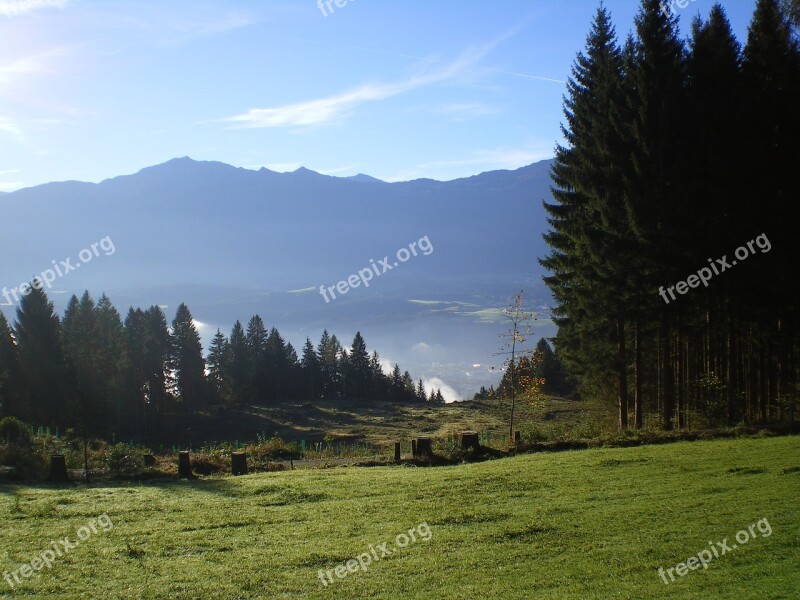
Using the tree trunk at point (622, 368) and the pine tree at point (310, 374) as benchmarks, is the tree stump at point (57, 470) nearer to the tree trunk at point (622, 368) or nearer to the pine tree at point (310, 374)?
the tree trunk at point (622, 368)

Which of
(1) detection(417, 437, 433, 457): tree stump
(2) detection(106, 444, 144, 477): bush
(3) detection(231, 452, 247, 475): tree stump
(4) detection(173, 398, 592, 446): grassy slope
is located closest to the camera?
(2) detection(106, 444, 144, 477): bush

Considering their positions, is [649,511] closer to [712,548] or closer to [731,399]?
[712,548]

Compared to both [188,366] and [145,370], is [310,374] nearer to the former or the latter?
[188,366]

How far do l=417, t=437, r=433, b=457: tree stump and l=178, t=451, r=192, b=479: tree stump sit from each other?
6862mm

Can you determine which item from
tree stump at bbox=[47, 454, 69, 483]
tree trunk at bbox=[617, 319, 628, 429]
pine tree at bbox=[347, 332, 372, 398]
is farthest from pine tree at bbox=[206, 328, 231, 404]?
tree stump at bbox=[47, 454, 69, 483]

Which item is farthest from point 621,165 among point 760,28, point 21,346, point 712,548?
point 21,346

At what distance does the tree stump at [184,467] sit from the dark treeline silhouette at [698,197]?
52.8 feet

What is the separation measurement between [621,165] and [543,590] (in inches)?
768

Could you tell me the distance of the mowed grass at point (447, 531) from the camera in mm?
Result: 8031

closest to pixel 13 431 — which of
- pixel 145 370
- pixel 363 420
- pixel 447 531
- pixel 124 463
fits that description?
pixel 124 463

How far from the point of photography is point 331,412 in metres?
64.7

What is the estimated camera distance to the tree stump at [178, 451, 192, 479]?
1767 cm

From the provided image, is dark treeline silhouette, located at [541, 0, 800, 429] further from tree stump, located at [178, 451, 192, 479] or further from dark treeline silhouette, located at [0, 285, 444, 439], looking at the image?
dark treeline silhouette, located at [0, 285, 444, 439]

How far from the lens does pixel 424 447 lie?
1978cm
